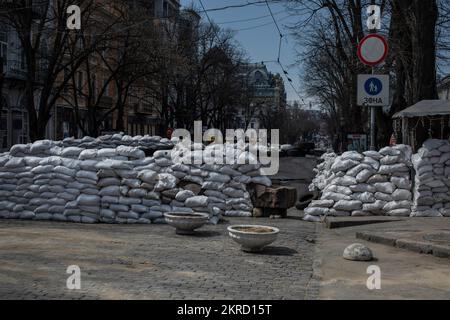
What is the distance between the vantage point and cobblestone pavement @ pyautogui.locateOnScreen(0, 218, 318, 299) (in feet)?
19.2

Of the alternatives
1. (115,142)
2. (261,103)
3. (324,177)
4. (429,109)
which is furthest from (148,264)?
(261,103)

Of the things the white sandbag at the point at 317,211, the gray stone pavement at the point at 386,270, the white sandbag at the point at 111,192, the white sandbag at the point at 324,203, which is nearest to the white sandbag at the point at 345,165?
the white sandbag at the point at 324,203

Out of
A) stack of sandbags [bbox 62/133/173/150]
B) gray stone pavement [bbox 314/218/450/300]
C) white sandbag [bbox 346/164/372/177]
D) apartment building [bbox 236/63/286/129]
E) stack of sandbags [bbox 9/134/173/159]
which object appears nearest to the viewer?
gray stone pavement [bbox 314/218/450/300]

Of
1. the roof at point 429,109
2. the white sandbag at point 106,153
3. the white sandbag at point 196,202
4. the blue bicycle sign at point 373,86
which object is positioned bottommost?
the white sandbag at point 196,202

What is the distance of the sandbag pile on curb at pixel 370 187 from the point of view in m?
11.4

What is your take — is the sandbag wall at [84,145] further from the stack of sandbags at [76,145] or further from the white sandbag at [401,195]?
the white sandbag at [401,195]

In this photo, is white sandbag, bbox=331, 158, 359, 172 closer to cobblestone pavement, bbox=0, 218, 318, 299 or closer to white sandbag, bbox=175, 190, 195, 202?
cobblestone pavement, bbox=0, 218, 318, 299

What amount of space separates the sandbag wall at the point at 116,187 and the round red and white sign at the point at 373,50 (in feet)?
11.9

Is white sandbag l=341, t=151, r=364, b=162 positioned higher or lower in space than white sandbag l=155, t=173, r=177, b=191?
higher

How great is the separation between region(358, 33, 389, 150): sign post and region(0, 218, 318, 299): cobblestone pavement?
263 centimetres

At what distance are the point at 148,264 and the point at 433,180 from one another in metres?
6.28

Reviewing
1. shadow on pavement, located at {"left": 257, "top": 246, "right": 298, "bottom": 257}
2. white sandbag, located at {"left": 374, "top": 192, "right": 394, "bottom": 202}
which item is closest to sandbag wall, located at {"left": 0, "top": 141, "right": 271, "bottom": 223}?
white sandbag, located at {"left": 374, "top": 192, "right": 394, "bottom": 202}

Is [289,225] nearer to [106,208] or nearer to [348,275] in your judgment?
[106,208]

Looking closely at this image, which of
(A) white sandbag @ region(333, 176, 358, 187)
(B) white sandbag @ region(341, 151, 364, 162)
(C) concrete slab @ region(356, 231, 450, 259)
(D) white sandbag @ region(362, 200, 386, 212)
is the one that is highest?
(B) white sandbag @ region(341, 151, 364, 162)
